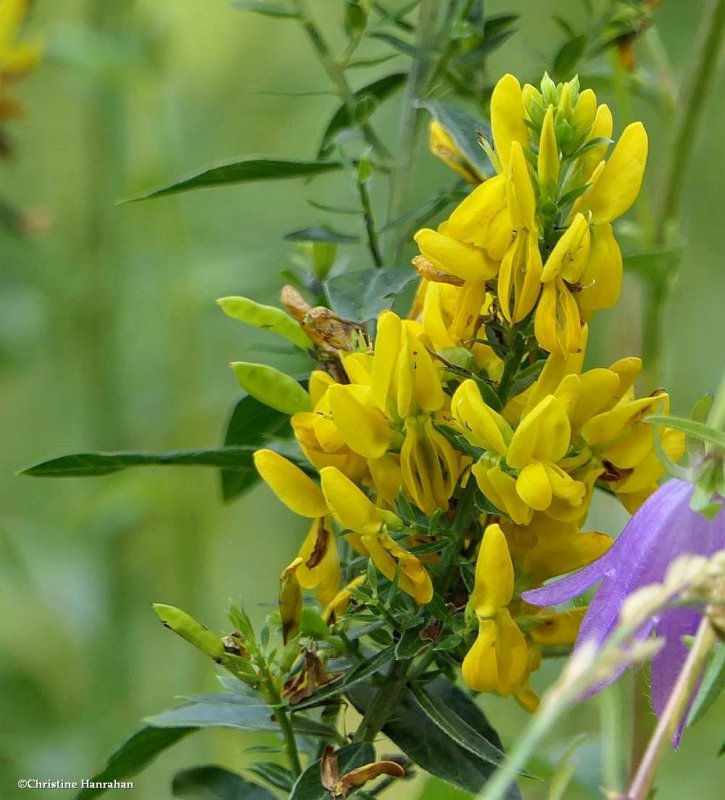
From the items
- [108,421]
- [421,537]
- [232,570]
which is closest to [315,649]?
[421,537]

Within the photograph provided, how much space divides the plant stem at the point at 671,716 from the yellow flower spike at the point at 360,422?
93mm

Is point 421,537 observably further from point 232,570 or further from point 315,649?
point 232,570

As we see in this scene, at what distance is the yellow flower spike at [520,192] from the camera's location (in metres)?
0.26

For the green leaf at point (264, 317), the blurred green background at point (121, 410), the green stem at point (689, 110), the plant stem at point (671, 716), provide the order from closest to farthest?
the plant stem at point (671, 716) → the green leaf at point (264, 317) → the green stem at point (689, 110) → the blurred green background at point (121, 410)

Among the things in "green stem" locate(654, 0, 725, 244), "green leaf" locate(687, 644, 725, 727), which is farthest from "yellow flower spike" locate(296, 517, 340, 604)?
"green stem" locate(654, 0, 725, 244)

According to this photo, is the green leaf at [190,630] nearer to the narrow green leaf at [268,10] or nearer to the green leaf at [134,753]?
the green leaf at [134,753]

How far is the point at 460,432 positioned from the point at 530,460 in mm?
25

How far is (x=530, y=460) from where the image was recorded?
272 mm

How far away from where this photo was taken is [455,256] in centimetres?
28

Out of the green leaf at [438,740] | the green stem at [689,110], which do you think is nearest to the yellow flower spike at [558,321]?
the green leaf at [438,740]

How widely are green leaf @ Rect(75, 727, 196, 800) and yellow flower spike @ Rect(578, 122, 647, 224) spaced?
18 cm

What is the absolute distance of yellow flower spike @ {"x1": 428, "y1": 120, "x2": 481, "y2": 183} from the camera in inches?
13.2

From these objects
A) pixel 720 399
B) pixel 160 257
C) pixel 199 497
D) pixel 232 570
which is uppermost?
pixel 720 399

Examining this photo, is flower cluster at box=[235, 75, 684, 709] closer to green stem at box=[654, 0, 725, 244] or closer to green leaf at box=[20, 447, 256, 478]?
green leaf at box=[20, 447, 256, 478]
